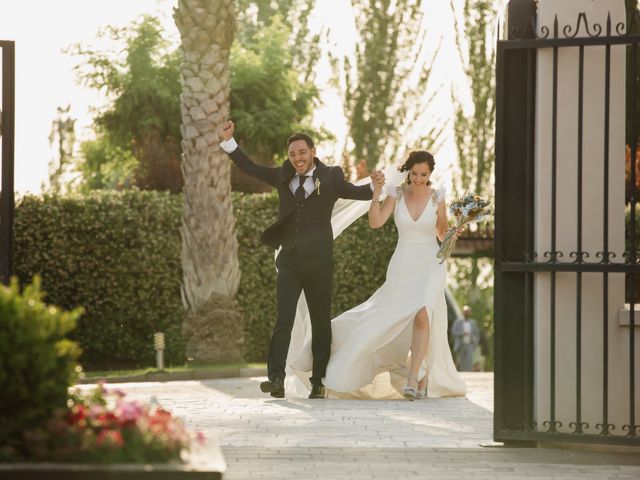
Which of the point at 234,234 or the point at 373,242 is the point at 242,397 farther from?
the point at 373,242

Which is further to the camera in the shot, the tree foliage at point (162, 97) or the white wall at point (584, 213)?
the tree foliage at point (162, 97)

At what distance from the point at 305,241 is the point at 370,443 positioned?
3.84m

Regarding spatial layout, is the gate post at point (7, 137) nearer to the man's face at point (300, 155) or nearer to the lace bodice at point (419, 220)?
the man's face at point (300, 155)

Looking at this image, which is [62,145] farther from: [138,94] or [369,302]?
[369,302]

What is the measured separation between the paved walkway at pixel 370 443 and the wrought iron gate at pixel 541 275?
1.04 feet

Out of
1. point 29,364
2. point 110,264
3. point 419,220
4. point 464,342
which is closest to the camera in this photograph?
point 29,364

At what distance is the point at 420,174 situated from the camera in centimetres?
1276

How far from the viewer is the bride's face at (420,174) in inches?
501

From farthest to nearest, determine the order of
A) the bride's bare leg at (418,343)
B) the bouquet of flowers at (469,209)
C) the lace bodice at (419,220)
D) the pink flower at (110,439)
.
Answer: the lace bodice at (419,220)
the bride's bare leg at (418,343)
the bouquet of flowers at (469,209)
the pink flower at (110,439)

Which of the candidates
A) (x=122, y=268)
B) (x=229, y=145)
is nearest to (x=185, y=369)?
(x=122, y=268)

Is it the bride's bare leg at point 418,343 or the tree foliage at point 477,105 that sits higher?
the tree foliage at point 477,105

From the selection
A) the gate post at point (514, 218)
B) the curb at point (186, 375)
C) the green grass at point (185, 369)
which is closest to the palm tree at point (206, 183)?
the green grass at point (185, 369)

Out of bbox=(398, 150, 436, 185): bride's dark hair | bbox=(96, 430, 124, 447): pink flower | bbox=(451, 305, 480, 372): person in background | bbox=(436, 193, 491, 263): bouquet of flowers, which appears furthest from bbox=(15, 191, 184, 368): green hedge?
bbox=(96, 430, 124, 447): pink flower

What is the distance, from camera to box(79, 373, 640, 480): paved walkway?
7789 millimetres
